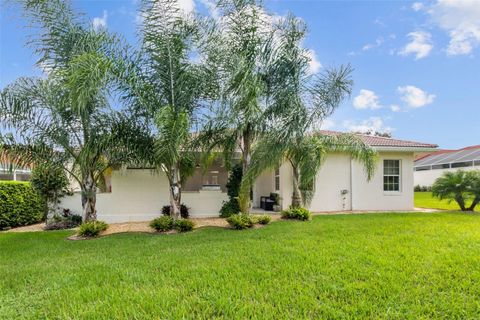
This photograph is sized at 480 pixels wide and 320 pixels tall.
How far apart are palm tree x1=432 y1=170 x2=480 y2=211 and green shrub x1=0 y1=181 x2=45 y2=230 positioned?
20293mm

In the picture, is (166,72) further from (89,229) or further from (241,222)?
(89,229)

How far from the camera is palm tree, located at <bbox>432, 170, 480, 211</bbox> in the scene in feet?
44.5

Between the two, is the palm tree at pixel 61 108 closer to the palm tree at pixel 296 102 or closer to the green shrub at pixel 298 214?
the palm tree at pixel 296 102

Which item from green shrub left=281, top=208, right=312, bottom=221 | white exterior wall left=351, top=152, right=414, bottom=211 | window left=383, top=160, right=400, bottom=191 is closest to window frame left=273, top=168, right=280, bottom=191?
green shrub left=281, top=208, right=312, bottom=221

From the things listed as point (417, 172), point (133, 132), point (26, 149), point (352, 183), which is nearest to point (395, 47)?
point (352, 183)

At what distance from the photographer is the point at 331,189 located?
14.9 metres

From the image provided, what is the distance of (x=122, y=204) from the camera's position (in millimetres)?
12945

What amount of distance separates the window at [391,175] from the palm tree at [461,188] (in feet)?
6.12

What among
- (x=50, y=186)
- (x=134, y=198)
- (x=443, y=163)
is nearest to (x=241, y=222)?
(x=134, y=198)

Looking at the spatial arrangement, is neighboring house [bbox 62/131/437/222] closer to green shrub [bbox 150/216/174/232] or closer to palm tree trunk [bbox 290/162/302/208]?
palm tree trunk [bbox 290/162/302/208]

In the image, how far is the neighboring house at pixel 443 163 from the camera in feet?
97.3

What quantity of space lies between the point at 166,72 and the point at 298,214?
7594 millimetres

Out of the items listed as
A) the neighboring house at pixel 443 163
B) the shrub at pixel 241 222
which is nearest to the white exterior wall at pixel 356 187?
the shrub at pixel 241 222

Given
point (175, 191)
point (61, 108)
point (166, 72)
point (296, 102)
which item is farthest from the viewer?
point (175, 191)
